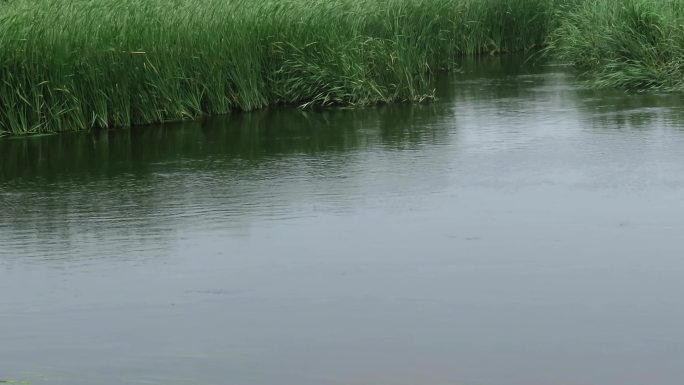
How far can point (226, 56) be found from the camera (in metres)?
12.4

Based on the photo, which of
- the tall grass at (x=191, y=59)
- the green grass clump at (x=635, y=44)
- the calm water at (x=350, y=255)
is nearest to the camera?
the calm water at (x=350, y=255)

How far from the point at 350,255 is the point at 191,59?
5806 millimetres

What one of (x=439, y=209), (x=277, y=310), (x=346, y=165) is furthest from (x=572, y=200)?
(x=277, y=310)

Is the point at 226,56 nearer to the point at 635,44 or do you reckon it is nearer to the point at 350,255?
the point at 635,44

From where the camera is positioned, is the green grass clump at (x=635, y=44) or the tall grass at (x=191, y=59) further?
the green grass clump at (x=635, y=44)

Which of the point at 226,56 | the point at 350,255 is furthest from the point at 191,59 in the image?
the point at 350,255

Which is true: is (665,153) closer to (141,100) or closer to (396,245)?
(396,245)

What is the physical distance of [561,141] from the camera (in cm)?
1038

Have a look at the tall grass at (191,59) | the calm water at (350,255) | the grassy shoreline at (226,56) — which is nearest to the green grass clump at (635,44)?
the grassy shoreline at (226,56)

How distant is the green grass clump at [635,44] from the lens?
521 inches

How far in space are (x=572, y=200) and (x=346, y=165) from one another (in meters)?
2.23

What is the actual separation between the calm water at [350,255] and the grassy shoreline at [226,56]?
521mm

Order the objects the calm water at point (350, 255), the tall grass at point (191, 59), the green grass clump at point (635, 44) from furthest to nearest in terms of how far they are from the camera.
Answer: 1. the green grass clump at point (635, 44)
2. the tall grass at point (191, 59)
3. the calm water at point (350, 255)

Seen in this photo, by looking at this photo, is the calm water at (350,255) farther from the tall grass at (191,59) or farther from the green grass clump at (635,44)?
the green grass clump at (635,44)
